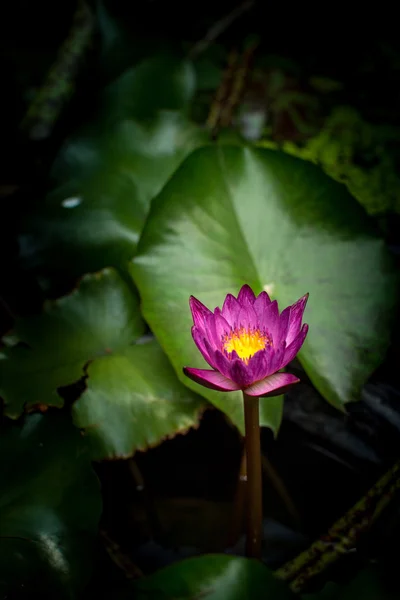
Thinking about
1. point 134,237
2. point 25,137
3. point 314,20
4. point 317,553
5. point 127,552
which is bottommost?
point 127,552

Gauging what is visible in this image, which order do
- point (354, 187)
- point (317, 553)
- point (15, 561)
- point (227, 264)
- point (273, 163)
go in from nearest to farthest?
point (15, 561)
point (317, 553)
point (227, 264)
point (273, 163)
point (354, 187)

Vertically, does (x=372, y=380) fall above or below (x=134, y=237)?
below

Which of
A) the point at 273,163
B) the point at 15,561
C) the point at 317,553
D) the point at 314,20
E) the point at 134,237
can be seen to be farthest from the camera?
the point at 314,20

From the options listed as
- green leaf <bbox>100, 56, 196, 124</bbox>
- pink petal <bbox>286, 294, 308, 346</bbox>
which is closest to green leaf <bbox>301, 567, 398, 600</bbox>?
pink petal <bbox>286, 294, 308, 346</bbox>

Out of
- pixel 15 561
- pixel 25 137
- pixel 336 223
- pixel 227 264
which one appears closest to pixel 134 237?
pixel 227 264

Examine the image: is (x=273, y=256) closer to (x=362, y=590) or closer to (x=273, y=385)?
(x=273, y=385)

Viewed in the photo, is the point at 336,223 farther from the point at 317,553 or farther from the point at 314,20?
the point at 314,20
